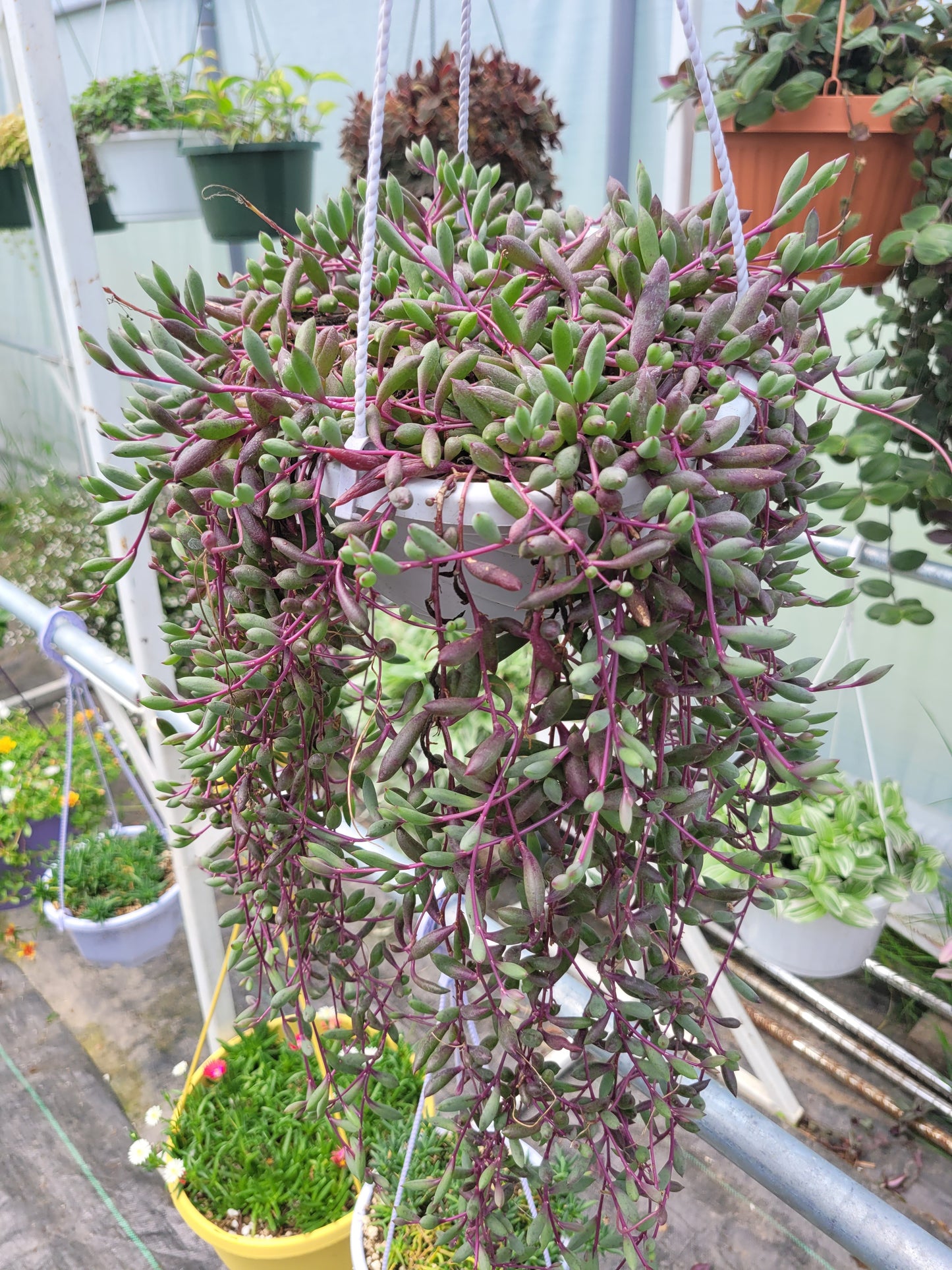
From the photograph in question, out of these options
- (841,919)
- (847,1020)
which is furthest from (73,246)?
(847,1020)

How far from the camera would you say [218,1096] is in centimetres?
143

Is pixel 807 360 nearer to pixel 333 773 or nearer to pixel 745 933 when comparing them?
pixel 333 773

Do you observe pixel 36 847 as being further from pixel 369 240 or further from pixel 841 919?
pixel 369 240

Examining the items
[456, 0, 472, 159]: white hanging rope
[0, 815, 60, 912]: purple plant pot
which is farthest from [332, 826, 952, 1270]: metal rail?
[0, 815, 60, 912]: purple plant pot

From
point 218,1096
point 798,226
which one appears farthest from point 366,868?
point 798,226

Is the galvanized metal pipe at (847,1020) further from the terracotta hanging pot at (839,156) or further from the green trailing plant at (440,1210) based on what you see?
the terracotta hanging pot at (839,156)

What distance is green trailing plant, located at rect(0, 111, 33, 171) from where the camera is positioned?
1.92 m

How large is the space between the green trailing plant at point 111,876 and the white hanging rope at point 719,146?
1.67 metres

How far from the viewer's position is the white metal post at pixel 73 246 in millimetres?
1081

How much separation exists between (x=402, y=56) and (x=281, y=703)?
261 centimetres

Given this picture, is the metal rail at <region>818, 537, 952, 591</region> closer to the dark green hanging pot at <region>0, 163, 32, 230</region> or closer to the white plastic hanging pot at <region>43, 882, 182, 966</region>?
the white plastic hanging pot at <region>43, 882, 182, 966</region>

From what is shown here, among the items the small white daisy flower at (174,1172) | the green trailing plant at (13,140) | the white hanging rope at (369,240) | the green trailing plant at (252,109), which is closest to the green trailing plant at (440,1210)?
the small white daisy flower at (174,1172)

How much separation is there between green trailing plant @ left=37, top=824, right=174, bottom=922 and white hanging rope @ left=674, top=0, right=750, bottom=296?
1675 millimetres

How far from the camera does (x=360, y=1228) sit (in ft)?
3.42
